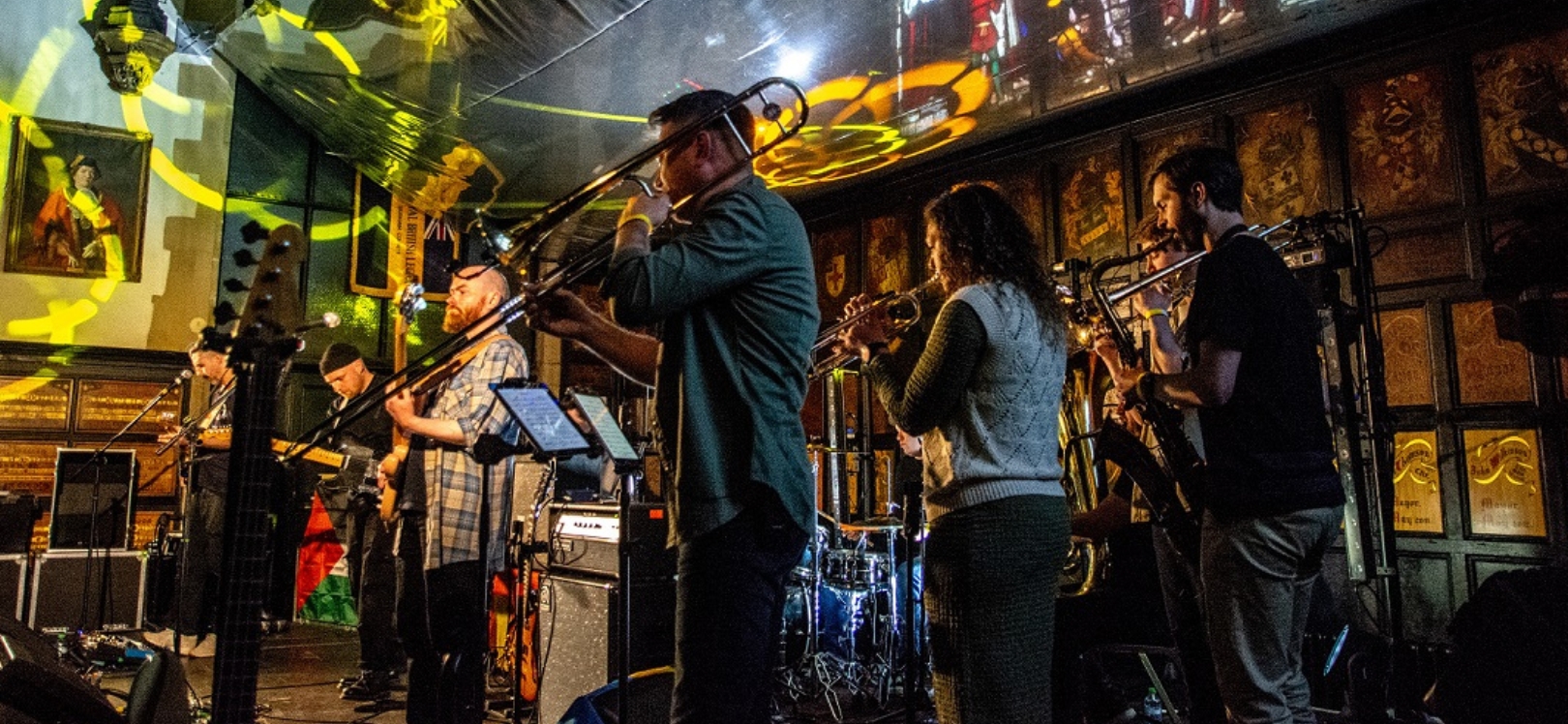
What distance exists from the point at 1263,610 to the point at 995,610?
0.79 meters

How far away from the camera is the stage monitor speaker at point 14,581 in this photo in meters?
7.26

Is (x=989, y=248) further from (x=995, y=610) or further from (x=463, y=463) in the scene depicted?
(x=463, y=463)

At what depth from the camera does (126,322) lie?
9.84 meters

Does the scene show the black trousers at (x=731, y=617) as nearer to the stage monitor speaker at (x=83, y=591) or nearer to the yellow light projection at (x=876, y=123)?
the yellow light projection at (x=876, y=123)

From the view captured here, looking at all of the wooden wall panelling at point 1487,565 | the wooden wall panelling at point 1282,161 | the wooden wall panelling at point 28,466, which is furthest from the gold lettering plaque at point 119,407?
the wooden wall panelling at point 1487,565

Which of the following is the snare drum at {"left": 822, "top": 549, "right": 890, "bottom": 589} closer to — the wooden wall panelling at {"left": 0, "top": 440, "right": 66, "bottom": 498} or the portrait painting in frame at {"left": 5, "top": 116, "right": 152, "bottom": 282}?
the wooden wall panelling at {"left": 0, "top": 440, "right": 66, "bottom": 498}

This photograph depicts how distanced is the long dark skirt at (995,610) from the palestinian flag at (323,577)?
8.57 metres

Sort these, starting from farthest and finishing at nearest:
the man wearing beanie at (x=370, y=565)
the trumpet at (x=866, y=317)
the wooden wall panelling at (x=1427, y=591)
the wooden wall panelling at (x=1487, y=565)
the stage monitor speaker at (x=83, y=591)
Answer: the stage monitor speaker at (x=83, y=591)
the man wearing beanie at (x=370, y=565)
the wooden wall panelling at (x=1427, y=591)
the wooden wall panelling at (x=1487, y=565)
the trumpet at (x=866, y=317)

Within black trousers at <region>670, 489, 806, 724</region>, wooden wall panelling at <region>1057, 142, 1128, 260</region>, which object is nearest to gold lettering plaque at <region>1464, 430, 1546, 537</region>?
wooden wall panelling at <region>1057, 142, 1128, 260</region>

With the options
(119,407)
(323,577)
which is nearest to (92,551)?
(323,577)

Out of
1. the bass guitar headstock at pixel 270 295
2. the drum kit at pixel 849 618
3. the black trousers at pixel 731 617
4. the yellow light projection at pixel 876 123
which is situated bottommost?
the drum kit at pixel 849 618

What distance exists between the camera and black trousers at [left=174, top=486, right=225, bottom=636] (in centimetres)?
700

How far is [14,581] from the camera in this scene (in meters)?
7.33

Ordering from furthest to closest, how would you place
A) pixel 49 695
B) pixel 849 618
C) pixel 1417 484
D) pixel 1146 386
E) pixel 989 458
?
pixel 849 618
pixel 1417 484
pixel 1146 386
pixel 989 458
pixel 49 695
